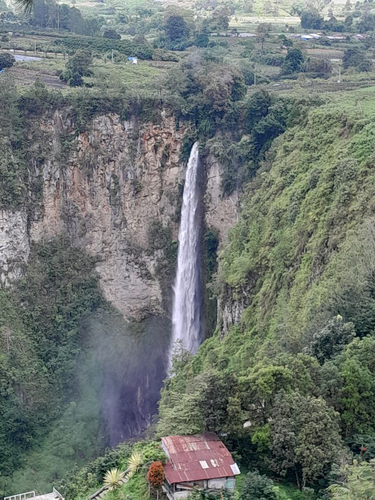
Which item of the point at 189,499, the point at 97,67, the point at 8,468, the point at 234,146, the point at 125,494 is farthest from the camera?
the point at 97,67

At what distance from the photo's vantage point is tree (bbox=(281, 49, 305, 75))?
48938 millimetres

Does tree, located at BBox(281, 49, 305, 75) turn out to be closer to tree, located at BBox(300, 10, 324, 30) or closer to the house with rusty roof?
tree, located at BBox(300, 10, 324, 30)

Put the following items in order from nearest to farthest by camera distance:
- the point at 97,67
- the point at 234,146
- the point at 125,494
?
the point at 125,494 < the point at 234,146 < the point at 97,67

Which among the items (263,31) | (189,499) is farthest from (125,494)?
(263,31)

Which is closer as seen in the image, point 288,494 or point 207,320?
point 288,494

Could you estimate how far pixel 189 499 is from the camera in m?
17.0

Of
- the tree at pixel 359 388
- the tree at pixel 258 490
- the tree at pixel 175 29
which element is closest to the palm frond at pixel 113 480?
the tree at pixel 258 490

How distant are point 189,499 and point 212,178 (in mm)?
23959

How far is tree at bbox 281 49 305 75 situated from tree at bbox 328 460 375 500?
36.0 metres

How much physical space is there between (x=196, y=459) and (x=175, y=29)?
46316 millimetres

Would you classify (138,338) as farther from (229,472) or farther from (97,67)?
(229,472)

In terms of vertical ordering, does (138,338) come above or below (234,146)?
below

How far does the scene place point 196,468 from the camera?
57.6ft

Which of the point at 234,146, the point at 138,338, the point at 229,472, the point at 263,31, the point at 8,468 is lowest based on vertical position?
the point at 8,468
